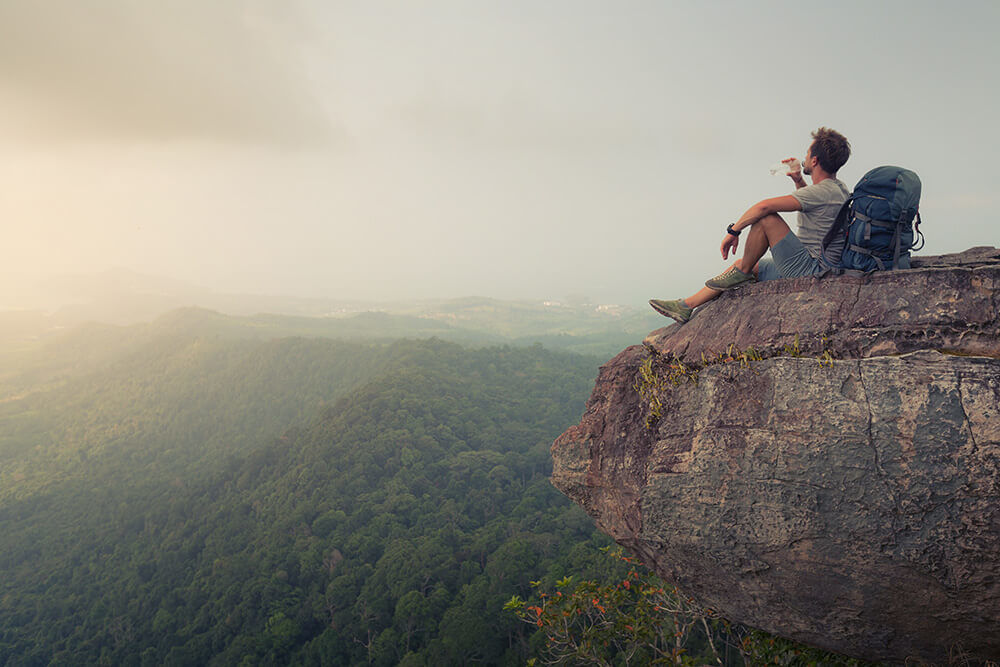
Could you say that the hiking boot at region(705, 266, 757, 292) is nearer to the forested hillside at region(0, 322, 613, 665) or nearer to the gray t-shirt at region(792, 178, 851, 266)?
the gray t-shirt at region(792, 178, 851, 266)

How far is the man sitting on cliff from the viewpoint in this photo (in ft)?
16.1

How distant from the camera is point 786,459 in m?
4.12

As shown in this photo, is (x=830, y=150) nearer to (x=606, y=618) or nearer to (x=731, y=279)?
(x=731, y=279)

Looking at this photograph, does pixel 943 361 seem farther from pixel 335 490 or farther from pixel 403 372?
pixel 403 372

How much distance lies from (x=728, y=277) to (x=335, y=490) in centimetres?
5762

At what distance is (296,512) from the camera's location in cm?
5212

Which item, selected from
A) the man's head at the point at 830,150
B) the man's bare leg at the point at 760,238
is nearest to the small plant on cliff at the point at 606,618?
the man's bare leg at the point at 760,238

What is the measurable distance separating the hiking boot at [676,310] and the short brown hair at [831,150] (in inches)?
80.5

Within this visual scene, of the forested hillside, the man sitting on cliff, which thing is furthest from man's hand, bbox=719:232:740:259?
the forested hillside

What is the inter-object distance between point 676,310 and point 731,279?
0.76 meters

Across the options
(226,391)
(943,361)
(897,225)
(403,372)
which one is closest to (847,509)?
(943,361)

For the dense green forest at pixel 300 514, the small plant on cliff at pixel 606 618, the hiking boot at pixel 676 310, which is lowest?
the dense green forest at pixel 300 514

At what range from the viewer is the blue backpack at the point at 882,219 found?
4.37 metres

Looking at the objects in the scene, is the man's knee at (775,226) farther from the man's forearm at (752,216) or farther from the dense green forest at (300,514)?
the dense green forest at (300,514)
